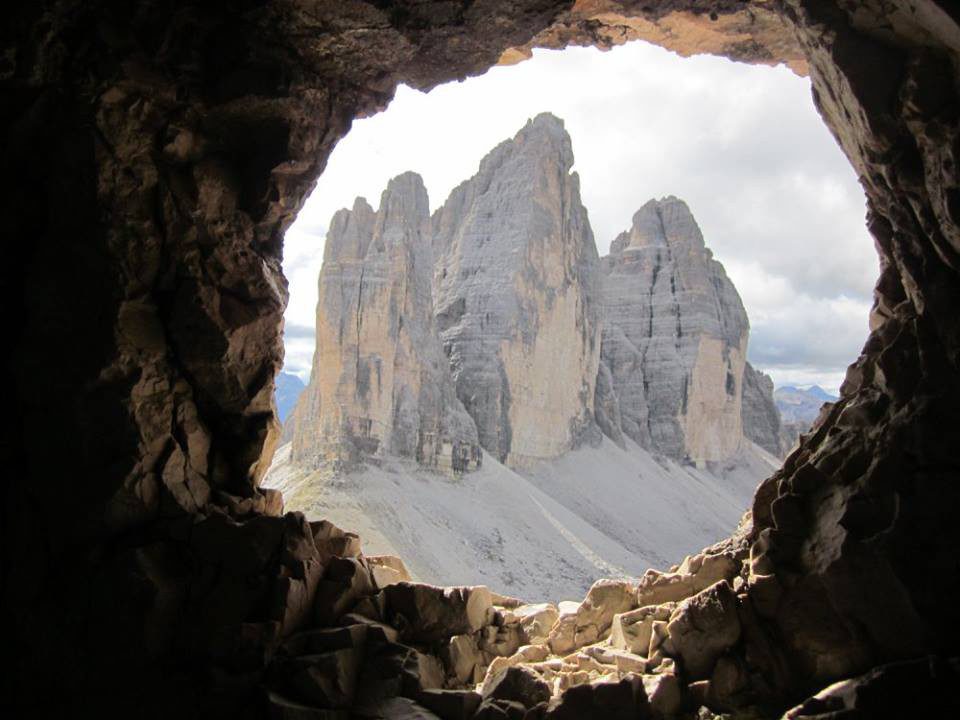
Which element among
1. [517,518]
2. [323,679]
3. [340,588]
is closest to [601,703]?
[323,679]

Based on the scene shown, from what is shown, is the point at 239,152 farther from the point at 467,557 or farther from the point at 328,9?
the point at 467,557

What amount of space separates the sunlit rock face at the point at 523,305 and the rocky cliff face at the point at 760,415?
31.6 meters

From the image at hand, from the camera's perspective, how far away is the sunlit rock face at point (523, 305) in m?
56.8

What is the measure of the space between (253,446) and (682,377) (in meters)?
71.3

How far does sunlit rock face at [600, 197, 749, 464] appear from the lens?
76.0 metres

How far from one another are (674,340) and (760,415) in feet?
66.0

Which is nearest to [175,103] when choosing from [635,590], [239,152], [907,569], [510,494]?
[239,152]

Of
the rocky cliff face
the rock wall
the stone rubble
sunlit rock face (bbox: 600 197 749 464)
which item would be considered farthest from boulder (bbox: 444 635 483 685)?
the rocky cliff face

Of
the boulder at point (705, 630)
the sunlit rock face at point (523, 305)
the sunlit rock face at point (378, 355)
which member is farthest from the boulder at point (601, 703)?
the sunlit rock face at point (523, 305)

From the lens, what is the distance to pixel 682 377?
7594cm

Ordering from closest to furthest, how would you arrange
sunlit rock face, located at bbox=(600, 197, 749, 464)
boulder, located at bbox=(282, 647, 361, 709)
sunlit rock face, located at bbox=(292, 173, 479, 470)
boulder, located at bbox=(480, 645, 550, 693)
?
boulder, located at bbox=(282, 647, 361, 709), boulder, located at bbox=(480, 645, 550, 693), sunlit rock face, located at bbox=(292, 173, 479, 470), sunlit rock face, located at bbox=(600, 197, 749, 464)

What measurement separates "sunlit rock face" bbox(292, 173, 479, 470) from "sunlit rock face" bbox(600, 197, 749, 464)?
31.9 meters

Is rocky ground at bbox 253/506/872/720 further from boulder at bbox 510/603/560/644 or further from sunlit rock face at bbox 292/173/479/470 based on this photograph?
sunlit rock face at bbox 292/173/479/470

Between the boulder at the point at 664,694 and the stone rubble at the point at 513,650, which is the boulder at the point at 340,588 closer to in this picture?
the stone rubble at the point at 513,650
